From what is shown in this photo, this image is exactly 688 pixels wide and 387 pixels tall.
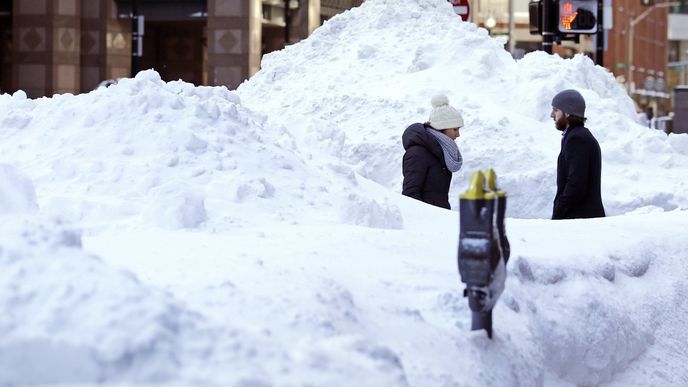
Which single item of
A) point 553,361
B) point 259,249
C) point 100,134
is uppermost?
point 100,134

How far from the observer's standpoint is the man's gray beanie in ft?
30.5

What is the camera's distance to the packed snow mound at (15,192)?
621 centimetres

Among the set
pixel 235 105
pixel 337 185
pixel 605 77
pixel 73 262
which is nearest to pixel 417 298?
pixel 73 262

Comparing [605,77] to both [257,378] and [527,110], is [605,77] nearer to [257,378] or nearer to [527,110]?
[527,110]

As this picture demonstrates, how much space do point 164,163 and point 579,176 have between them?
10.2 feet

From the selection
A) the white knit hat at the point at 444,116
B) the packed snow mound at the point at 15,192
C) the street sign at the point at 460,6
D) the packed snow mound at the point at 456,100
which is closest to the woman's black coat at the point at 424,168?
the white knit hat at the point at 444,116

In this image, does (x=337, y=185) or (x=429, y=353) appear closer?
(x=429, y=353)

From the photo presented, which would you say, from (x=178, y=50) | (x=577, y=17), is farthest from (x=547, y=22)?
(x=178, y=50)

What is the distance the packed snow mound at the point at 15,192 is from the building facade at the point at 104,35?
97.5 feet

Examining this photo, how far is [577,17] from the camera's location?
57.9 ft

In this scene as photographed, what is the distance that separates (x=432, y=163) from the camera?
32.1ft

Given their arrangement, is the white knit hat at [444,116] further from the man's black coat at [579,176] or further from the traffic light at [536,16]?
the traffic light at [536,16]

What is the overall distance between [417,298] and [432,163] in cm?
376

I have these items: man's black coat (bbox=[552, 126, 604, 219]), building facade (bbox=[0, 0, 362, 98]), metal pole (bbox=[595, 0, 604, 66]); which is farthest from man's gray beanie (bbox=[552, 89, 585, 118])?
building facade (bbox=[0, 0, 362, 98])
